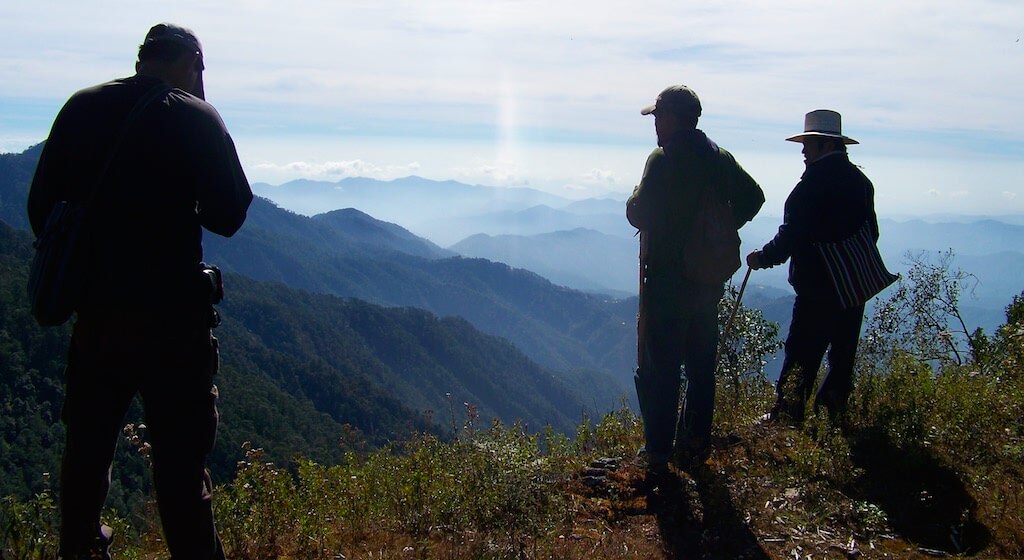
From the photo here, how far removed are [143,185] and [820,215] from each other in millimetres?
4208

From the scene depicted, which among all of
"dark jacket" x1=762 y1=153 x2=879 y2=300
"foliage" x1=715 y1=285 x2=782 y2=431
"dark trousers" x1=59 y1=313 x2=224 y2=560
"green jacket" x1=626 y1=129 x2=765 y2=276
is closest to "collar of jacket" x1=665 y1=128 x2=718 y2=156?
"green jacket" x1=626 y1=129 x2=765 y2=276

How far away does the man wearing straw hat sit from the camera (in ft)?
16.5

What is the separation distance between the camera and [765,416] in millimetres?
5570

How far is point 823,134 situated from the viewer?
508 cm

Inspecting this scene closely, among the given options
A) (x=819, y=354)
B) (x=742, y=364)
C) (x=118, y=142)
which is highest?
(x=118, y=142)

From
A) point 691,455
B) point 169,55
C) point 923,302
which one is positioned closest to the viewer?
point 169,55

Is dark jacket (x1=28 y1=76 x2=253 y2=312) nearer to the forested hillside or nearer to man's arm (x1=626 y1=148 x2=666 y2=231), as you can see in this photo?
the forested hillside

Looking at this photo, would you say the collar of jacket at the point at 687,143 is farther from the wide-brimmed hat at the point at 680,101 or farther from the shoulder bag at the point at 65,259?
the shoulder bag at the point at 65,259

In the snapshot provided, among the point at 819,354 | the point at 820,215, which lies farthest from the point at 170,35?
the point at 819,354

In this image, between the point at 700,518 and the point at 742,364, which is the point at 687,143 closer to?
the point at 700,518

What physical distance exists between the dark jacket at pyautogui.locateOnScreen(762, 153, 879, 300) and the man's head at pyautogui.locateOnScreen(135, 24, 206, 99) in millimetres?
3747

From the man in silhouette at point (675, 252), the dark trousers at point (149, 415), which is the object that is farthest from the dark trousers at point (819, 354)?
the dark trousers at point (149, 415)

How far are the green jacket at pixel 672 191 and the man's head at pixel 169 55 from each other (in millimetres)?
2402

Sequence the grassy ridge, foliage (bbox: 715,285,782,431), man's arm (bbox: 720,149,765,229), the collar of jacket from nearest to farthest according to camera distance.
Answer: the grassy ridge < the collar of jacket < man's arm (bbox: 720,149,765,229) < foliage (bbox: 715,285,782,431)
